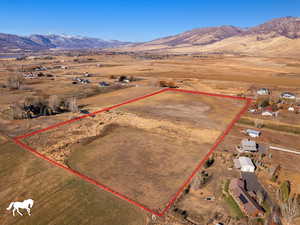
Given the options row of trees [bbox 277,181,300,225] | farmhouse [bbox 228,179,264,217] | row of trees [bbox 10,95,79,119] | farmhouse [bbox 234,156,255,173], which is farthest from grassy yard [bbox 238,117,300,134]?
row of trees [bbox 10,95,79,119]

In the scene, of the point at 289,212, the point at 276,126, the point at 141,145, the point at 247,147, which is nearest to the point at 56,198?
the point at 141,145

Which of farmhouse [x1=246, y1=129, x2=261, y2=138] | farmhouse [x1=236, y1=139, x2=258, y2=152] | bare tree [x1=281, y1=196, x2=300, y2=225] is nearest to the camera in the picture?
bare tree [x1=281, y1=196, x2=300, y2=225]

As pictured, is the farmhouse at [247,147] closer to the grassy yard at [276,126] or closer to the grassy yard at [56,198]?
the grassy yard at [276,126]

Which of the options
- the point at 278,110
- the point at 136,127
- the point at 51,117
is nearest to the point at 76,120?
the point at 51,117

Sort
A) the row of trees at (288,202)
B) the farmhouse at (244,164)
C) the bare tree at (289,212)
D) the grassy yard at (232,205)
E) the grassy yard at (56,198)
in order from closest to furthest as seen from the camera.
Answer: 1. the bare tree at (289,212)
2. the row of trees at (288,202)
3. the grassy yard at (56,198)
4. the grassy yard at (232,205)
5. the farmhouse at (244,164)

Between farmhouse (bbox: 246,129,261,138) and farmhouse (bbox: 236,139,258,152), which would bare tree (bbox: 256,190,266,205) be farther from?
farmhouse (bbox: 246,129,261,138)

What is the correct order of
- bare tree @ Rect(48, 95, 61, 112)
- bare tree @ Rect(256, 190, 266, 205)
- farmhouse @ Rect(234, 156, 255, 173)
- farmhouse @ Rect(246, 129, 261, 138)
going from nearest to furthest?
bare tree @ Rect(256, 190, 266, 205)
farmhouse @ Rect(234, 156, 255, 173)
farmhouse @ Rect(246, 129, 261, 138)
bare tree @ Rect(48, 95, 61, 112)

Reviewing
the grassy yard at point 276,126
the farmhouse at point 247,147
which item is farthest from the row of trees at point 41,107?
the grassy yard at point 276,126

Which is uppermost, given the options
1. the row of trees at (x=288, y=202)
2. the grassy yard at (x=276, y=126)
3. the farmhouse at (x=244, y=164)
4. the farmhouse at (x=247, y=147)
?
the grassy yard at (x=276, y=126)
